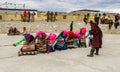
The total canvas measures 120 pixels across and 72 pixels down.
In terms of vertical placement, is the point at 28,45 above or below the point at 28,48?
above

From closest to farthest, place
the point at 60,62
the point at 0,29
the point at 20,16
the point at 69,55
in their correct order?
the point at 60,62 < the point at 69,55 < the point at 0,29 < the point at 20,16

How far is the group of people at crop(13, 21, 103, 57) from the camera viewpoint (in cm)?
1128

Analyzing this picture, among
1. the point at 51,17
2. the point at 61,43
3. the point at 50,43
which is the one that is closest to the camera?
the point at 50,43

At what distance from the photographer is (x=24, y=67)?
29.7ft

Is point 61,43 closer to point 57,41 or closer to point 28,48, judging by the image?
point 57,41

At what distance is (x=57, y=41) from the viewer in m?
13.3

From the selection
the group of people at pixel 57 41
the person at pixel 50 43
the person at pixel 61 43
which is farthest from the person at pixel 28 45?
the person at pixel 61 43

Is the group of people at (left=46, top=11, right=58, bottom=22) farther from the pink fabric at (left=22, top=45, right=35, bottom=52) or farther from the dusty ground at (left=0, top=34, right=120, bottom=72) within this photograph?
the dusty ground at (left=0, top=34, right=120, bottom=72)

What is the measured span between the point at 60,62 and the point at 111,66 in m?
1.72

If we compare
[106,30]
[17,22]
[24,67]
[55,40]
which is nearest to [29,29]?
[17,22]

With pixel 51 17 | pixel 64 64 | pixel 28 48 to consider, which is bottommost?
pixel 64 64

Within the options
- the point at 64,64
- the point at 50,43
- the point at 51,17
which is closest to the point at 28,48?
the point at 50,43

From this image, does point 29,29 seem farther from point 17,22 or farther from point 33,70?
point 33,70

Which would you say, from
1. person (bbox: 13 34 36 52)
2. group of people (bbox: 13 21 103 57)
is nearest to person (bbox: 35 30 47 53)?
group of people (bbox: 13 21 103 57)
